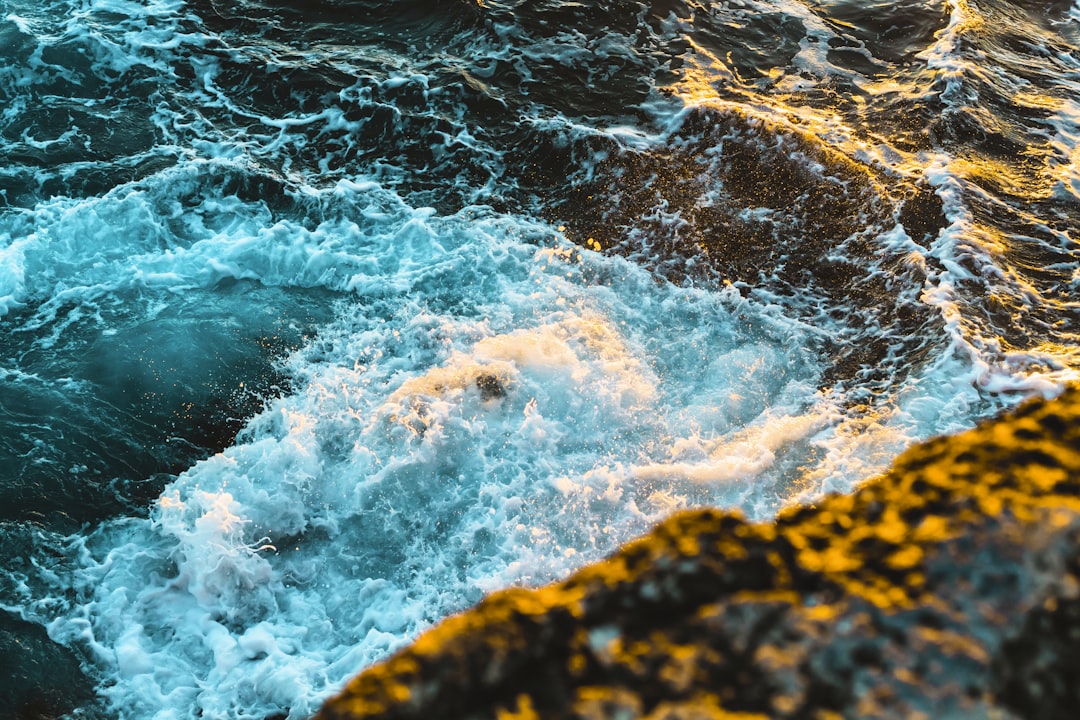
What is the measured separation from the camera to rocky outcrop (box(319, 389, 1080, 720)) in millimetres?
1406

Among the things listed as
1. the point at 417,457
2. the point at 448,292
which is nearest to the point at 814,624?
the point at 417,457

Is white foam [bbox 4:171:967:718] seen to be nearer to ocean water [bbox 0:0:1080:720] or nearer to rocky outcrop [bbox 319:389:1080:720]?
ocean water [bbox 0:0:1080:720]

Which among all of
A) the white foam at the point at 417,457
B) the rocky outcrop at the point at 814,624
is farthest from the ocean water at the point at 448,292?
the rocky outcrop at the point at 814,624

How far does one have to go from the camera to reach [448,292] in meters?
7.37

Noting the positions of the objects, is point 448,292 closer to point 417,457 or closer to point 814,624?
point 417,457

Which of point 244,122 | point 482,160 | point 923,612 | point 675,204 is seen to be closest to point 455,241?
point 482,160

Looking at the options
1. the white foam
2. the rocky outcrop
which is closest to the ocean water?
the white foam

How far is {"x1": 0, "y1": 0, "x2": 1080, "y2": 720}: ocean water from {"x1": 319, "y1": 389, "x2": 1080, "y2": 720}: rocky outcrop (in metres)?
3.67

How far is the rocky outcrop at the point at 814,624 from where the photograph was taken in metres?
1.41

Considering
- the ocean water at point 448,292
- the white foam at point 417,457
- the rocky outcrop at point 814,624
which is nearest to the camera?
the rocky outcrop at point 814,624

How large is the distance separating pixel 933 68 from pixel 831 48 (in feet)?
4.27

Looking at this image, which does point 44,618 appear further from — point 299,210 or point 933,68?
point 933,68

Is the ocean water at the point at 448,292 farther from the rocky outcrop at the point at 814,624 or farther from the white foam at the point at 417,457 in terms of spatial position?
the rocky outcrop at the point at 814,624

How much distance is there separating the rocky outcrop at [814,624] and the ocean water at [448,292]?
367 cm
